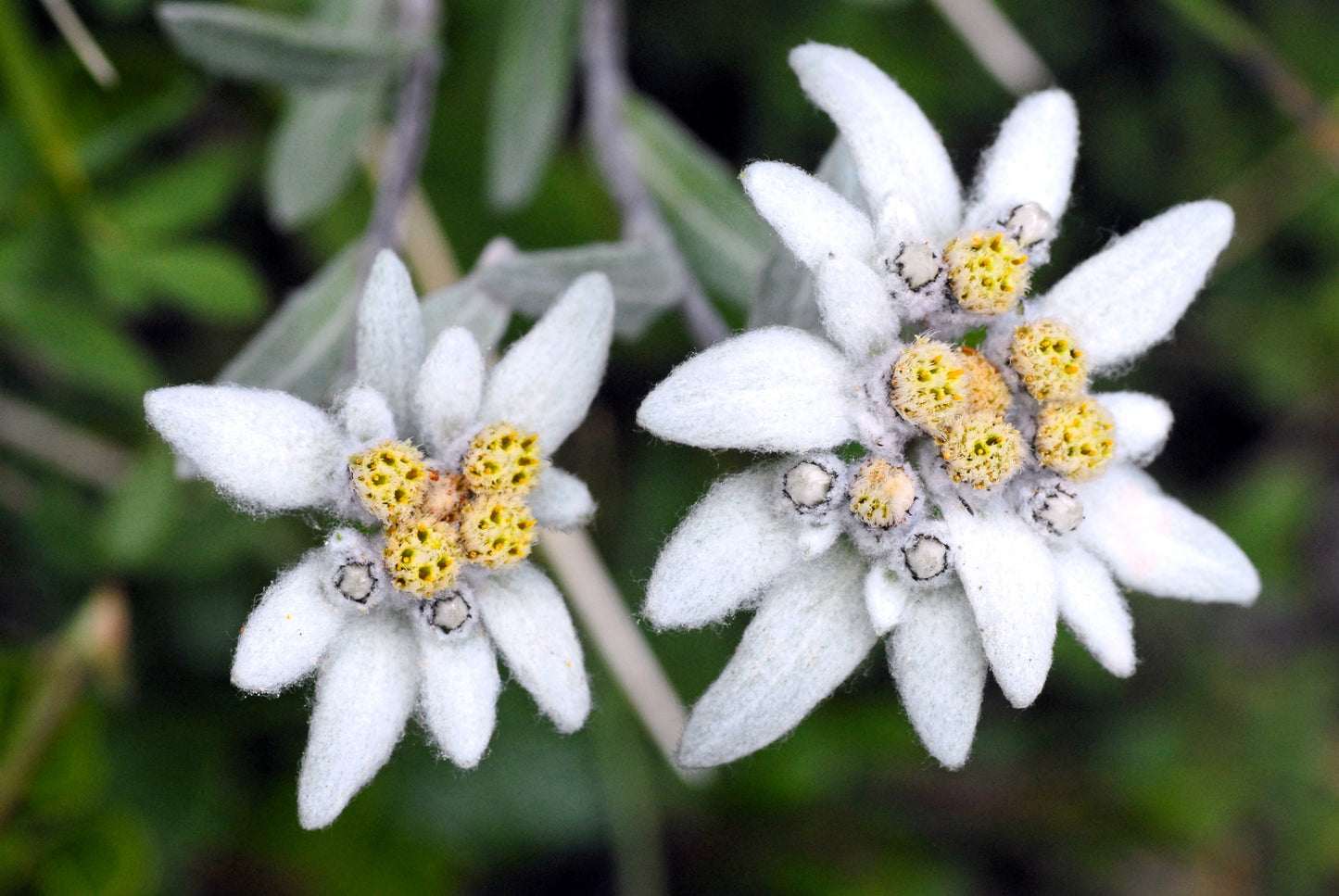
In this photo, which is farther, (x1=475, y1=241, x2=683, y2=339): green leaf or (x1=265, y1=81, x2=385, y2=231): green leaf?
(x1=265, y1=81, x2=385, y2=231): green leaf

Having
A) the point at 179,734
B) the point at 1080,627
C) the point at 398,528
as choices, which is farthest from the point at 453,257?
the point at 1080,627

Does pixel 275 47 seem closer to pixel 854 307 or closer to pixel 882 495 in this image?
pixel 854 307

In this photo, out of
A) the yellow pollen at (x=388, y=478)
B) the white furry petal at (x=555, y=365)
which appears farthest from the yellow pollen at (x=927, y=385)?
the yellow pollen at (x=388, y=478)

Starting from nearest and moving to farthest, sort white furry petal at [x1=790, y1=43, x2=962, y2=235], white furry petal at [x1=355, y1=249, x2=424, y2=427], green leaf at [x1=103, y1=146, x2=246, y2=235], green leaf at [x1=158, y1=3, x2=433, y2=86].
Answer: white furry petal at [x1=355, y1=249, x2=424, y2=427]
white furry petal at [x1=790, y1=43, x2=962, y2=235]
green leaf at [x1=158, y1=3, x2=433, y2=86]
green leaf at [x1=103, y1=146, x2=246, y2=235]

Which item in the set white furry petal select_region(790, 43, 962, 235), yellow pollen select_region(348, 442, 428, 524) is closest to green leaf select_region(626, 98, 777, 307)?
white furry petal select_region(790, 43, 962, 235)

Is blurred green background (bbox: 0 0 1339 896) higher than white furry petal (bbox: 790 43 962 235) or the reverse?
the reverse

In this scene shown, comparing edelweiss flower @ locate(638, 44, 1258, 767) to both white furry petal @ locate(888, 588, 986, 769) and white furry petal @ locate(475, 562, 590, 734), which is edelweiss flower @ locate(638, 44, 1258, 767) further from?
white furry petal @ locate(475, 562, 590, 734)

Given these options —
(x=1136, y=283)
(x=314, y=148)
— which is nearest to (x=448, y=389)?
(x=1136, y=283)
